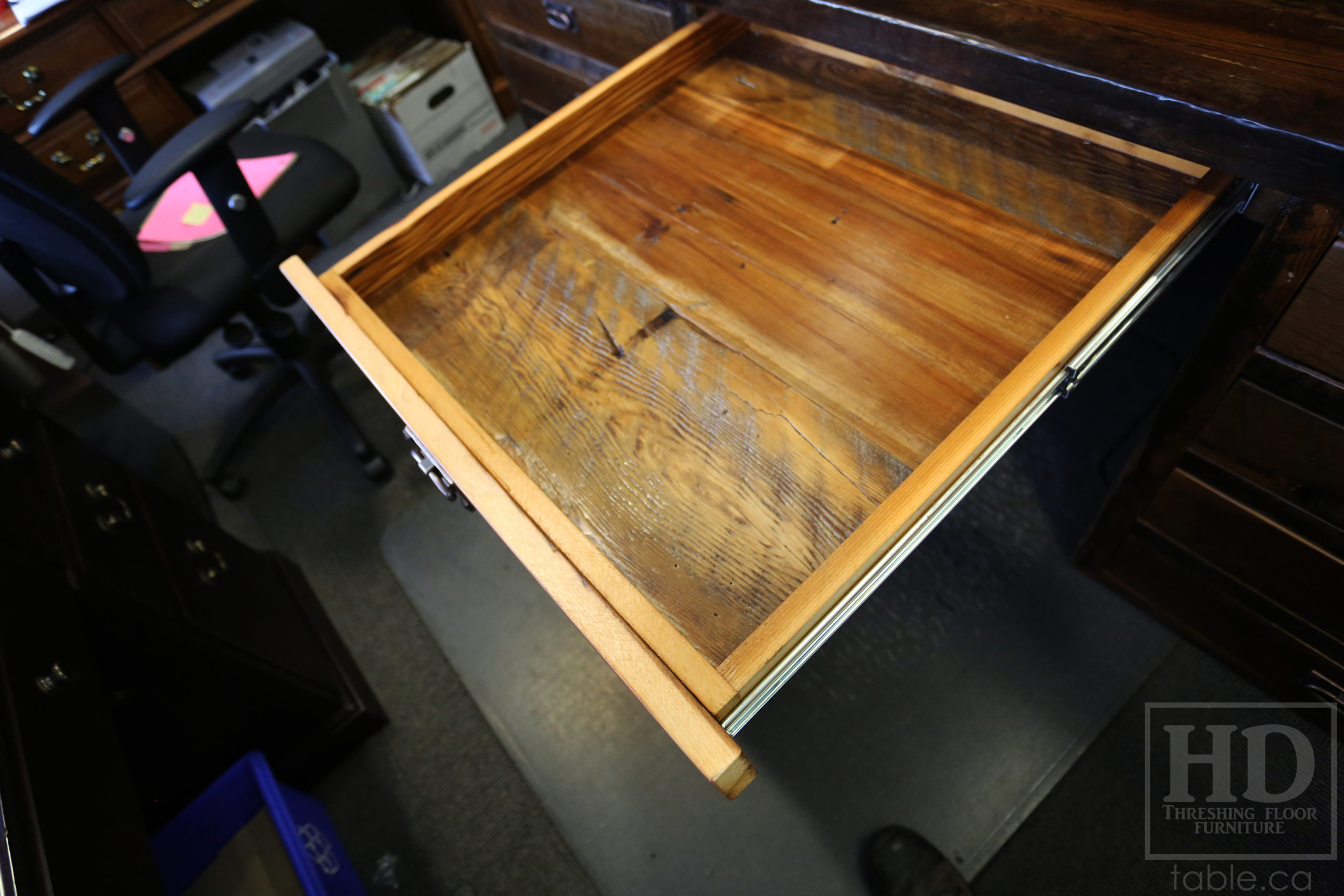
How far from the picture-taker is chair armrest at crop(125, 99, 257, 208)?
1133 mm

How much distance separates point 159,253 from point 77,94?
0.29 meters

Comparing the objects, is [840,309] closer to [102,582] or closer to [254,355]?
[102,582]

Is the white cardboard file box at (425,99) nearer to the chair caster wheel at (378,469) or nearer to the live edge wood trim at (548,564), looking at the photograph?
the chair caster wheel at (378,469)

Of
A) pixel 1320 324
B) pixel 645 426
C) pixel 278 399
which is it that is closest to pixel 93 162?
pixel 278 399

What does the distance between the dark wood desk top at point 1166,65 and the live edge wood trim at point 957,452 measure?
0.08 metres

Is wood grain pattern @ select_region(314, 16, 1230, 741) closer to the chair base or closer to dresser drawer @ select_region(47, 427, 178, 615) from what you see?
dresser drawer @ select_region(47, 427, 178, 615)

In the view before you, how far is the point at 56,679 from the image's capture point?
2.81ft

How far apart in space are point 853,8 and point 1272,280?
503 millimetres

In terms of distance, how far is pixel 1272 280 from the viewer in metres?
0.68

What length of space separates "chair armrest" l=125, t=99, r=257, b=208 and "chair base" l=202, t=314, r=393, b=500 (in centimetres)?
56

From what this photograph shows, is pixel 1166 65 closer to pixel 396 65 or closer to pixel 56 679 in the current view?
pixel 56 679

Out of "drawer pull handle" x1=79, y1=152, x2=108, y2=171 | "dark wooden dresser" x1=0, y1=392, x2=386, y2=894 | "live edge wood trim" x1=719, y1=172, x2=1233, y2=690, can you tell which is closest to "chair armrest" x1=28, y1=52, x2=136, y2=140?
"drawer pull handle" x1=79, y1=152, x2=108, y2=171

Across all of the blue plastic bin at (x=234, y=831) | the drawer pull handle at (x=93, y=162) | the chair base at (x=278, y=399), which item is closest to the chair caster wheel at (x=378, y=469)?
the chair base at (x=278, y=399)

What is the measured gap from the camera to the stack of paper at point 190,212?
4.64ft
